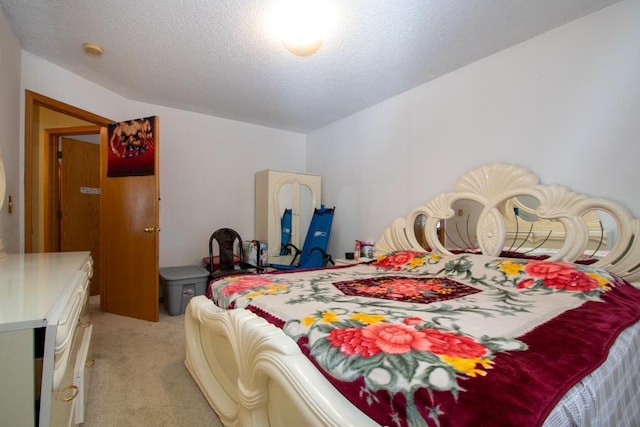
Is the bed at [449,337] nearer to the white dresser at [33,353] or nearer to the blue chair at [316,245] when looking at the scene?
the white dresser at [33,353]

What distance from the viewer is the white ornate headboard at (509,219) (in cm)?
166

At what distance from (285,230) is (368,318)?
2877 mm

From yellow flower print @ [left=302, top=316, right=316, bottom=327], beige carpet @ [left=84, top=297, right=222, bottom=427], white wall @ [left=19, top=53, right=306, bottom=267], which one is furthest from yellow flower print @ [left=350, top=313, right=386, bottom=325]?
white wall @ [left=19, top=53, right=306, bottom=267]

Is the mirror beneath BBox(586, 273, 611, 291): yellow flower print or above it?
above

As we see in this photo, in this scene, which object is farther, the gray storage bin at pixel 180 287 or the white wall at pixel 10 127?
the gray storage bin at pixel 180 287

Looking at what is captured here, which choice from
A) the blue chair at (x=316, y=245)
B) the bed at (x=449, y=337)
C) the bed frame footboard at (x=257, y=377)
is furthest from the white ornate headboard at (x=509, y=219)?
the bed frame footboard at (x=257, y=377)

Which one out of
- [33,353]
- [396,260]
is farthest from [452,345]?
[396,260]

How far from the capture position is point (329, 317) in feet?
3.50

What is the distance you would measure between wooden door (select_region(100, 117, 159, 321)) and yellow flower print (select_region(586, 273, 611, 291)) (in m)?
3.20

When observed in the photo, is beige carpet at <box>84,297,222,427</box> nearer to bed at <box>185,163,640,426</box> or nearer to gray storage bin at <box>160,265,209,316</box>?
bed at <box>185,163,640,426</box>

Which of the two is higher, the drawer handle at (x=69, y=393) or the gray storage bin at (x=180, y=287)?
the drawer handle at (x=69, y=393)

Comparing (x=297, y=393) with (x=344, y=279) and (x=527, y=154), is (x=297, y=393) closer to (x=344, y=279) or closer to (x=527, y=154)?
(x=344, y=279)

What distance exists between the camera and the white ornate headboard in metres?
1.66

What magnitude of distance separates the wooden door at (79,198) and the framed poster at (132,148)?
3.03ft
